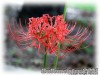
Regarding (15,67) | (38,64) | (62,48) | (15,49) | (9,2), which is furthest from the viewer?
(15,49)

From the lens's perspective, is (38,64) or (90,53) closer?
(38,64)

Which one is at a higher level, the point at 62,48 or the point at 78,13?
the point at 78,13

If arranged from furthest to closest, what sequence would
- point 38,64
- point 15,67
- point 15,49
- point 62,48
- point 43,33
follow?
1. point 15,49
2. point 38,64
3. point 15,67
4. point 62,48
5. point 43,33

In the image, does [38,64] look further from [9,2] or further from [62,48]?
[62,48]

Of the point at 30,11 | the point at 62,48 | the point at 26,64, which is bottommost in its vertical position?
the point at 26,64

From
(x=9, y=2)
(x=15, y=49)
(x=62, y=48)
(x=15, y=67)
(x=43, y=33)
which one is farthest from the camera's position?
(x=15, y=49)

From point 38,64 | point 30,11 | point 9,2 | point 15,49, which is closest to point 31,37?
point 9,2

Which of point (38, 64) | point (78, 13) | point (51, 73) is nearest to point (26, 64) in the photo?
point (38, 64)

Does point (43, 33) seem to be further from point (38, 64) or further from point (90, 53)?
point (90, 53)

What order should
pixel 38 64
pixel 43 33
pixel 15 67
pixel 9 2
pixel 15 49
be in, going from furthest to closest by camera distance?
pixel 15 49
pixel 38 64
pixel 15 67
pixel 9 2
pixel 43 33
